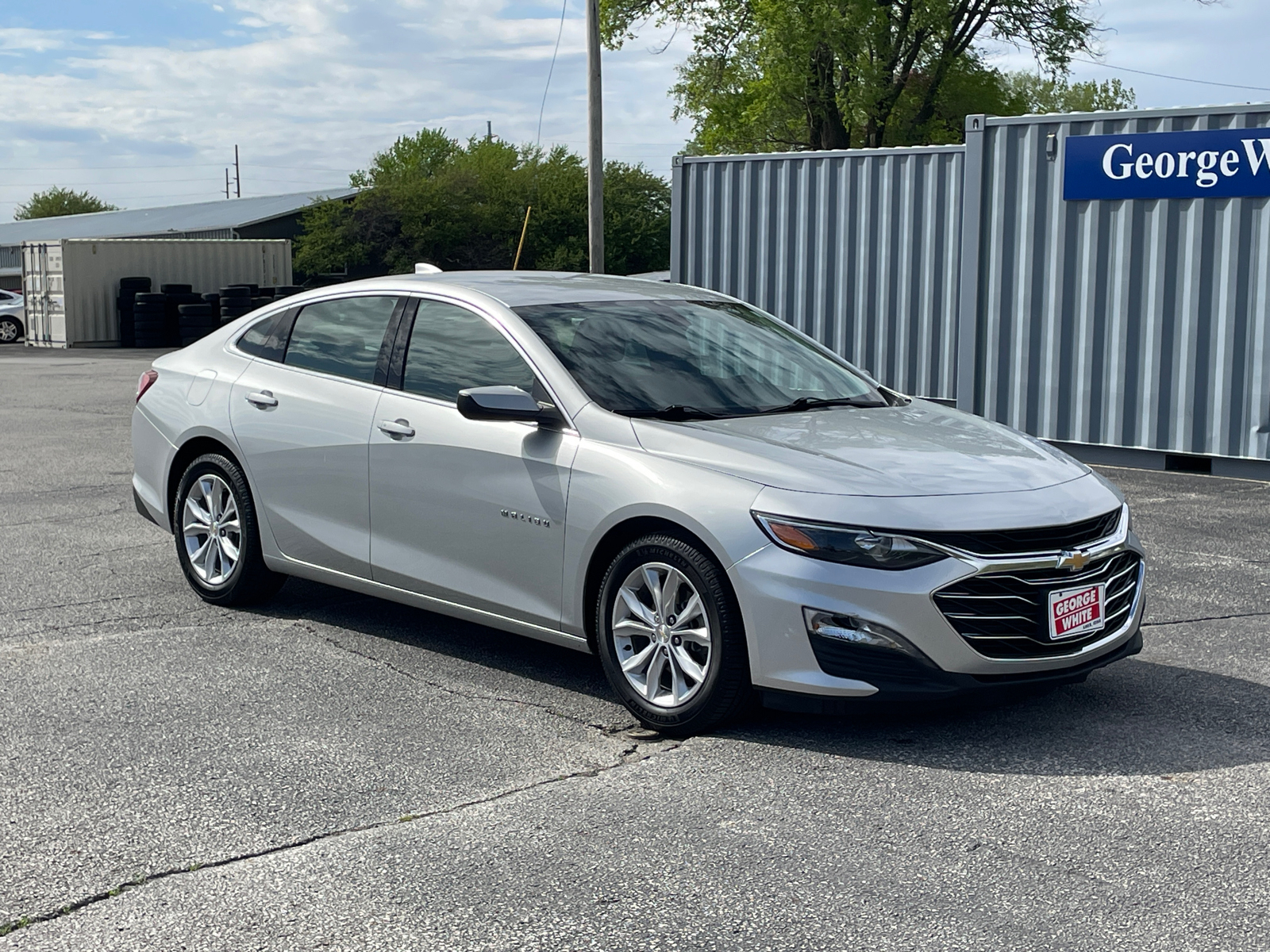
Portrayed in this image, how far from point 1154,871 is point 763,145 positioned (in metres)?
42.7

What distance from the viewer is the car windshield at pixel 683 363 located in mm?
5574

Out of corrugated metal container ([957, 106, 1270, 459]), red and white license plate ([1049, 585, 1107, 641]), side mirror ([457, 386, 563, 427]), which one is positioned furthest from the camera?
corrugated metal container ([957, 106, 1270, 459])

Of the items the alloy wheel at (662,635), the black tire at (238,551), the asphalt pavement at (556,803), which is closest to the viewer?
the asphalt pavement at (556,803)

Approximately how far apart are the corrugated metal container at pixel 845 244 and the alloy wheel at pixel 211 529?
8.10 meters

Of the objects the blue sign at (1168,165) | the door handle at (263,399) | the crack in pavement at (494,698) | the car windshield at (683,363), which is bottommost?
the crack in pavement at (494,698)

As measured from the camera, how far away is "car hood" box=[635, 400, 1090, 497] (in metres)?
4.81

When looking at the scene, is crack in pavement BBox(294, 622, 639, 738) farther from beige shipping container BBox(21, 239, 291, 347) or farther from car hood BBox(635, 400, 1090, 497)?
beige shipping container BBox(21, 239, 291, 347)

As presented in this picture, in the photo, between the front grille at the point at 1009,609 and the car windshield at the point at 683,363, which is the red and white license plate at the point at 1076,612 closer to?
the front grille at the point at 1009,609

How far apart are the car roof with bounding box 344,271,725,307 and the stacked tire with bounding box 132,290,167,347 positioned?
29001 millimetres

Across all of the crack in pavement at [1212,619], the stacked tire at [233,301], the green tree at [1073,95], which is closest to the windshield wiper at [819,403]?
the crack in pavement at [1212,619]

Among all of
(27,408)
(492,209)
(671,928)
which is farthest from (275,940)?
(492,209)

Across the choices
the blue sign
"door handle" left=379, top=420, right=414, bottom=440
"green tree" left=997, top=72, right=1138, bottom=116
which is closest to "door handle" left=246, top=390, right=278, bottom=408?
"door handle" left=379, top=420, right=414, bottom=440

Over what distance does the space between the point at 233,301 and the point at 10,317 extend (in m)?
7.77

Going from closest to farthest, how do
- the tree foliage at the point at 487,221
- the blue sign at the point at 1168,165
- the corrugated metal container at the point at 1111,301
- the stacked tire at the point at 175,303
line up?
the blue sign at the point at 1168,165
the corrugated metal container at the point at 1111,301
the stacked tire at the point at 175,303
the tree foliage at the point at 487,221
